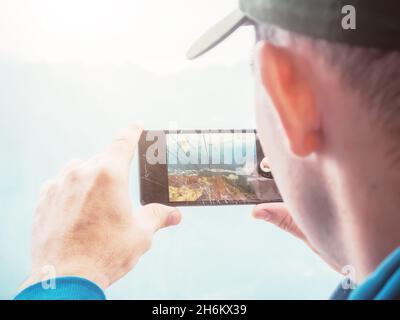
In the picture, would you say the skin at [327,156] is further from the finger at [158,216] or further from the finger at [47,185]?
the finger at [47,185]

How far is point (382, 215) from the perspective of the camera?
2.63ft

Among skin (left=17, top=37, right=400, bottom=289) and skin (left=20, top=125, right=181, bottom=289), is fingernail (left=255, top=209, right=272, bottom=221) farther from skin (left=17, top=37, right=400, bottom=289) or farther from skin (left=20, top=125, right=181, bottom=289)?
skin (left=20, top=125, right=181, bottom=289)

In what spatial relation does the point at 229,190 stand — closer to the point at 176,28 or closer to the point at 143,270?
the point at 143,270

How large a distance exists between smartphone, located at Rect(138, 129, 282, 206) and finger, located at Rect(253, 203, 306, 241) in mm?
13

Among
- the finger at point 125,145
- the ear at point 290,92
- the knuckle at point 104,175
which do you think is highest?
the ear at point 290,92

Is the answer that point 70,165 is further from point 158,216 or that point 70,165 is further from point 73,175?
point 158,216

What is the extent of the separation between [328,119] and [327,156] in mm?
68

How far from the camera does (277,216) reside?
2.96 ft

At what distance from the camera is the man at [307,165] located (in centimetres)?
75

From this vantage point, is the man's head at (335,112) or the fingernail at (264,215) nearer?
the man's head at (335,112)

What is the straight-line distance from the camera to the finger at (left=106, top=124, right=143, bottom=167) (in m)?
0.91

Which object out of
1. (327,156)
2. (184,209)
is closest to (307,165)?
(327,156)

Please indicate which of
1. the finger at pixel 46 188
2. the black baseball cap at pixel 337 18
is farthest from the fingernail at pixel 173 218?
the black baseball cap at pixel 337 18

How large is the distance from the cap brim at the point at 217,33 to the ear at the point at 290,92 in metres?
0.09
